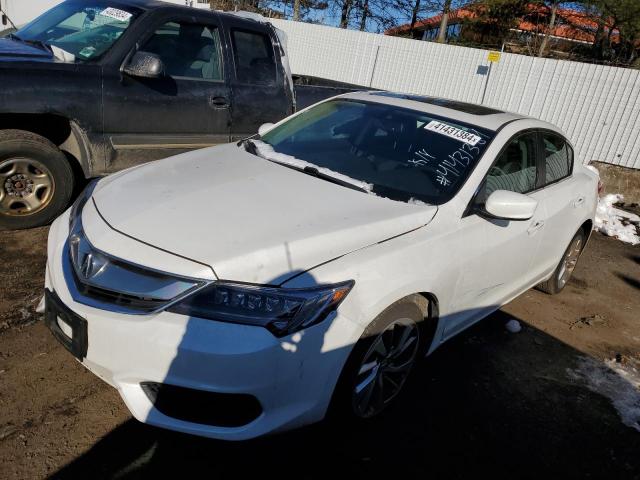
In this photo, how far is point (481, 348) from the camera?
150 inches

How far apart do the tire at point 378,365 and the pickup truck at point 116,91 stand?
3.01 metres

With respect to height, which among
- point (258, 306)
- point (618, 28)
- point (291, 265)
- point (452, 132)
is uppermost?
point (618, 28)

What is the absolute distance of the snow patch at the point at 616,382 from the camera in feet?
11.0

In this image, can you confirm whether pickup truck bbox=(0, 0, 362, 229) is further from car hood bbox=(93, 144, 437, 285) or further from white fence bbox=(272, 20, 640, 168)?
white fence bbox=(272, 20, 640, 168)

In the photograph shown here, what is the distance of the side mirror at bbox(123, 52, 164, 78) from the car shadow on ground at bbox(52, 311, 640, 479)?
293 centimetres

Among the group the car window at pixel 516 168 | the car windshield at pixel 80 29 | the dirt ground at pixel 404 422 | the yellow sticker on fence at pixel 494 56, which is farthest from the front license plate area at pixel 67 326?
the yellow sticker on fence at pixel 494 56

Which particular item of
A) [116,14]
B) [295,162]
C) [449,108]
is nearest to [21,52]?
[116,14]

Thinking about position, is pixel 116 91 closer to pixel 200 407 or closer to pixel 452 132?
pixel 452 132

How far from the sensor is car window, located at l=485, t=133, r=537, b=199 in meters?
3.30

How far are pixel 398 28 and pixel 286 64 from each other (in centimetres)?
2761

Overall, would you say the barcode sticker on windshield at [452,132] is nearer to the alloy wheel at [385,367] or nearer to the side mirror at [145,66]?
the alloy wheel at [385,367]

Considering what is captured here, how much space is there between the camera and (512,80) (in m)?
12.9

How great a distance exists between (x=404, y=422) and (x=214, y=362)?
130 centimetres

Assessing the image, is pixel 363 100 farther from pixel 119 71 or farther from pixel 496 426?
pixel 496 426
